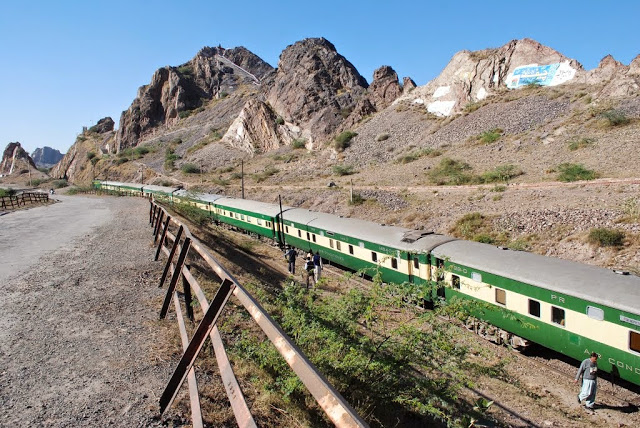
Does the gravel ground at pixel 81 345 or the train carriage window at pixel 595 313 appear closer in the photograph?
the gravel ground at pixel 81 345

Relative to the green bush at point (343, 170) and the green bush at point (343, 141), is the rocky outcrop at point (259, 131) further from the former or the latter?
the green bush at point (343, 170)

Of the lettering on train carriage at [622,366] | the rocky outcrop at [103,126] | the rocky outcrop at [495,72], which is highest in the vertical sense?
the rocky outcrop at [103,126]

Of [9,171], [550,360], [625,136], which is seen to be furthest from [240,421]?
[9,171]

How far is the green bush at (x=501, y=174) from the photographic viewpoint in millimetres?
30514

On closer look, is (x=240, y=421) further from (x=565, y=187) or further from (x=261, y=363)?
(x=565, y=187)

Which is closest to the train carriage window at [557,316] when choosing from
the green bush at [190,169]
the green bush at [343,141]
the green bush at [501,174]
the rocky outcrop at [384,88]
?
the green bush at [501,174]

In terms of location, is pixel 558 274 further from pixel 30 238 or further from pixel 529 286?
pixel 30 238

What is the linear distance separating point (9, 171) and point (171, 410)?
16904 cm

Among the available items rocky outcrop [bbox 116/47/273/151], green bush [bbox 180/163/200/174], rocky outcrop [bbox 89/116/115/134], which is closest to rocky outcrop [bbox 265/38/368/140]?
green bush [bbox 180/163/200/174]

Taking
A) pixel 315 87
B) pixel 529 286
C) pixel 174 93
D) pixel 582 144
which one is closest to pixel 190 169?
pixel 315 87

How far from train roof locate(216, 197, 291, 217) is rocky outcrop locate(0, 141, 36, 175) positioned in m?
131

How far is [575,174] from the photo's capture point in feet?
83.3

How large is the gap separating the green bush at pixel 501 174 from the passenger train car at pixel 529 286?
17.0 meters

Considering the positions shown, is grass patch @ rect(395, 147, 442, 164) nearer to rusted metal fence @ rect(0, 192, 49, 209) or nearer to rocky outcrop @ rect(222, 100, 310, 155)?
rocky outcrop @ rect(222, 100, 310, 155)
